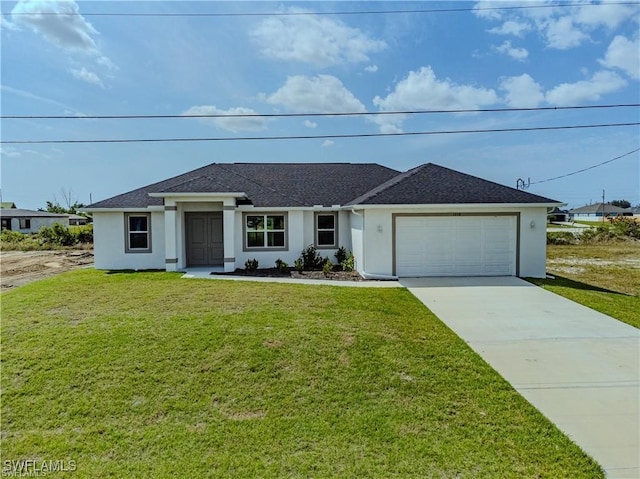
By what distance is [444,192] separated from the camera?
13.4 metres

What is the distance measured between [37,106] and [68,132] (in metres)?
1.96

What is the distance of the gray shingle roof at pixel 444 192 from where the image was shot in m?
12.8

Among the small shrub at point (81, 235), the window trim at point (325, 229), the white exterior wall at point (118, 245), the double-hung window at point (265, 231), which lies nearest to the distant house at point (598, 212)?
the window trim at point (325, 229)

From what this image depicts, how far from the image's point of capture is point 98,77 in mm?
15656

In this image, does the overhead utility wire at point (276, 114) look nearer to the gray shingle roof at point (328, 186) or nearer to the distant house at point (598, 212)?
the gray shingle roof at point (328, 186)

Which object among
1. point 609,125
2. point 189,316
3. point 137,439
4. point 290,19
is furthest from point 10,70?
point 609,125

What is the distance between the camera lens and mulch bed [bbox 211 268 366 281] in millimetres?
13148

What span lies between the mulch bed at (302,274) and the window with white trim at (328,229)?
2260mm

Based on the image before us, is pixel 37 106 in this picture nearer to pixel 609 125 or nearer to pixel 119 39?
pixel 119 39

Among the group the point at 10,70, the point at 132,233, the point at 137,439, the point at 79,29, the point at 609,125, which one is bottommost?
the point at 137,439

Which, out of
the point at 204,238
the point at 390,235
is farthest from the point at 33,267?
the point at 390,235

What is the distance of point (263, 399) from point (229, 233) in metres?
10.3

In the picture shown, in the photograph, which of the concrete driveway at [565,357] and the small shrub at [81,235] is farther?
the small shrub at [81,235]

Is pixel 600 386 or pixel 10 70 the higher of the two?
pixel 10 70
